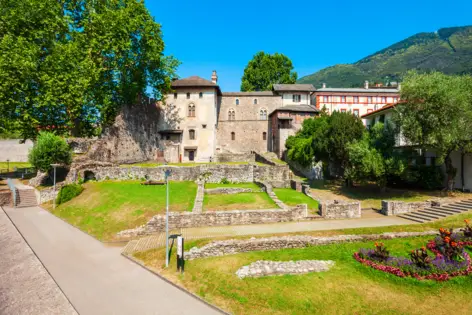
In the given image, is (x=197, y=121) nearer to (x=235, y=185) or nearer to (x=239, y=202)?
(x=235, y=185)

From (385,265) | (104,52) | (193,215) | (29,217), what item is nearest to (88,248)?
(193,215)

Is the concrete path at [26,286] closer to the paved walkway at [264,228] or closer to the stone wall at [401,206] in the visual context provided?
A: the paved walkway at [264,228]

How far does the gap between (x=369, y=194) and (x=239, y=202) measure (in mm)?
13440

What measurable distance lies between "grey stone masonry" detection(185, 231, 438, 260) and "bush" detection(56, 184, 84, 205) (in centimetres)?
1583

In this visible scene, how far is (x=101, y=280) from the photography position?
379 inches

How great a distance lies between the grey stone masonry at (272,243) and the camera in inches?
455

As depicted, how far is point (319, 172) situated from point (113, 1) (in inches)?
1270

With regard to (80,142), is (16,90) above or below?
above

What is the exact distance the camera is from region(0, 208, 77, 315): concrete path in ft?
26.2

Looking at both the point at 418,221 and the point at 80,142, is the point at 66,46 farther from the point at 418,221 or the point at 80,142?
the point at 418,221

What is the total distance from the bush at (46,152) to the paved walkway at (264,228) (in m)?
16.1

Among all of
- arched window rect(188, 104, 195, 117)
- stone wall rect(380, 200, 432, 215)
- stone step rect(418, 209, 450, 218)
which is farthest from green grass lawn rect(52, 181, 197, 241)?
arched window rect(188, 104, 195, 117)

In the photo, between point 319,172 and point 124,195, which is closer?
point 124,195

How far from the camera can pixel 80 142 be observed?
27.5m
